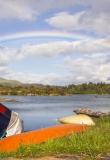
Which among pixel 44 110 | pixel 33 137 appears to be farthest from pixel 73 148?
pixel 44 110

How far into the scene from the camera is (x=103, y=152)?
32.6 feet

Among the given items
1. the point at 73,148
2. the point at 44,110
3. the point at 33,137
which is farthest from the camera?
the point at 44,110

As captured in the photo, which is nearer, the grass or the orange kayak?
the grass

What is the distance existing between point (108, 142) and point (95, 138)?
0.48 m

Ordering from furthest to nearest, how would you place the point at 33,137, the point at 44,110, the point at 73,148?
the point at 44,110 < the point at 33,137 < the point at 73,148

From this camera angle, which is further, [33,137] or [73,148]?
[33,137]

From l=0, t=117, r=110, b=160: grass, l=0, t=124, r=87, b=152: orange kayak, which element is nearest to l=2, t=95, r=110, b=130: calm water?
l=0, t=124, r=87, b=152: orange kayak

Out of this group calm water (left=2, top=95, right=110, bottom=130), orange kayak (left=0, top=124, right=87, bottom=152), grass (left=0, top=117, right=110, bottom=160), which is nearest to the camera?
grass (left=0, top=117, right=110, bottom=160)

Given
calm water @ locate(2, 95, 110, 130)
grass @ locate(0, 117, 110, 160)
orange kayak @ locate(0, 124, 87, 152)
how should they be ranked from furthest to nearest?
1. calm water @ locate(2, 95, 110, 130)
2. orange kayak @ locate(0, 124, 87, 152)
3. grass @ locate(0, 117, 110, 160)

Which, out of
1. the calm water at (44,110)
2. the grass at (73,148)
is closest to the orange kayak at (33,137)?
the grass at (73,148)

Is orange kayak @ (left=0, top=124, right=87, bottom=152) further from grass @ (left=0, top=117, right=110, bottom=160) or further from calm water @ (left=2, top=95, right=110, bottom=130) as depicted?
calm water @ (left=2, top=95, right=110, bottom=130)

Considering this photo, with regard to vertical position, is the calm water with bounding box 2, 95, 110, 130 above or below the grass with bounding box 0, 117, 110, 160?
below

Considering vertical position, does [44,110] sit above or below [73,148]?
below

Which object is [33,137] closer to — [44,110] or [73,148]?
[73,148]
